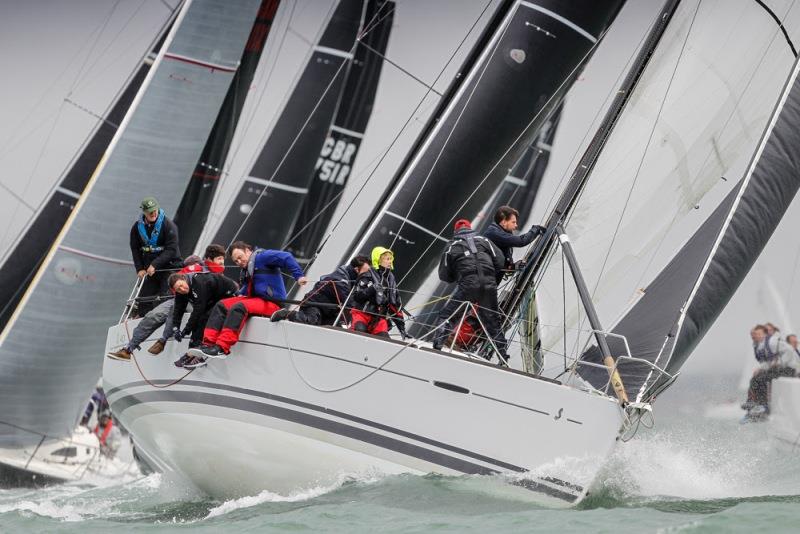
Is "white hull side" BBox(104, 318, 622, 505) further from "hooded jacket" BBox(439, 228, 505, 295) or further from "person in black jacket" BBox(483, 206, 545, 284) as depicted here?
"person in black jacket" BBox(483, 206, 545, 284)

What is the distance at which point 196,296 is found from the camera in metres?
7.54

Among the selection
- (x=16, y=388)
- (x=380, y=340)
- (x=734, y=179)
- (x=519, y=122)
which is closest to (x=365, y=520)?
(x=380, y=340)

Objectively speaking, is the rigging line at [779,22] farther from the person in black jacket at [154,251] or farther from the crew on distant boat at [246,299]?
the person in black jacket at [154,251]

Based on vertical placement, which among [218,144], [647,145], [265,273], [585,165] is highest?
[647,145]

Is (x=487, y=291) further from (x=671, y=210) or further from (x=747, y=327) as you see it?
(x=747, y=327)

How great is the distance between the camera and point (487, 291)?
7102 millimetres

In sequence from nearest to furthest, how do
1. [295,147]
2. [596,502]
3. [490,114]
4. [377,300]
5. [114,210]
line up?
[596,502]
[377,300]
[490,114]
[114,210]
[295,147]

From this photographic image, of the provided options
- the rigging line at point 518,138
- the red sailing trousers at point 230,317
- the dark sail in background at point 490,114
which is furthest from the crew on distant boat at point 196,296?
the rigging line at point 518,138

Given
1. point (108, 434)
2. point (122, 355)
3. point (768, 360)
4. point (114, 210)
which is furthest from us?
point (108, 434)

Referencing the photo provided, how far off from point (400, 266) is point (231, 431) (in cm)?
287

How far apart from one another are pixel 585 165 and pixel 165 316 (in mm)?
2849

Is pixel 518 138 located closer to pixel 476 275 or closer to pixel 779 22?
pixel 779 22

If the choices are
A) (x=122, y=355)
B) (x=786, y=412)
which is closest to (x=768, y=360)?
(x=786, y=412)

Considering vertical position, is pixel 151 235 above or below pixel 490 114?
below
